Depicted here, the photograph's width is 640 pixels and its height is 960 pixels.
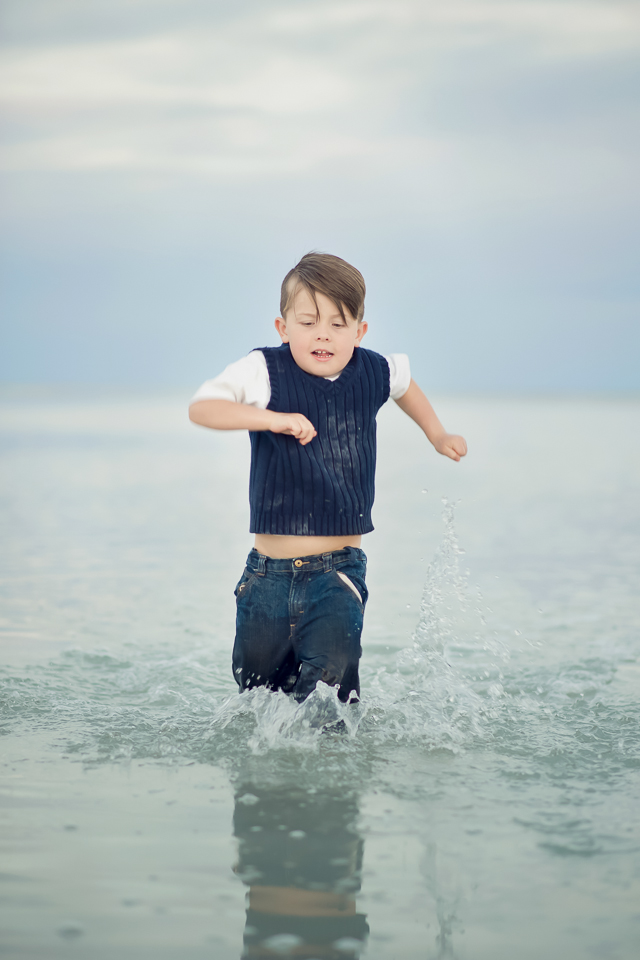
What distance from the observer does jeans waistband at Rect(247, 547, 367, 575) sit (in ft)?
9.23

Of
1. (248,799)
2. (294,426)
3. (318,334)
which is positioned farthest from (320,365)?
(248,799)

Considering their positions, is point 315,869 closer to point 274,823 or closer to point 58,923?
point 274,823

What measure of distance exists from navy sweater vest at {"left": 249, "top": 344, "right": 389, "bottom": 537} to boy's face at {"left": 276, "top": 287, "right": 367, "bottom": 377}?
41mm

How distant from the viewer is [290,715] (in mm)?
2797

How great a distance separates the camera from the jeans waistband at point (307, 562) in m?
2.81

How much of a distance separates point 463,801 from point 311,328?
1312mm

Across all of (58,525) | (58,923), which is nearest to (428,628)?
(58,923)

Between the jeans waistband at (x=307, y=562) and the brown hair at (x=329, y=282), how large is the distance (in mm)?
663

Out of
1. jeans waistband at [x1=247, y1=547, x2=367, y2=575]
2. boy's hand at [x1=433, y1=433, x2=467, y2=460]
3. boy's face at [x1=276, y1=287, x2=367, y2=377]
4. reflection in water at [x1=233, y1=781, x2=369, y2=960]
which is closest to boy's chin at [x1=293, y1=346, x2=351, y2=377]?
boy's face at [x1=276, y1=287, x2=367, y2=377]

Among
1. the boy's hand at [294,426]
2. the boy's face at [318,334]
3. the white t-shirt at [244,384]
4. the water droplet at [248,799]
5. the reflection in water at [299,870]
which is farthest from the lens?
the boy's face at [318,334]

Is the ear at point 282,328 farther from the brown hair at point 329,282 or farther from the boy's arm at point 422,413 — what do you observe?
the boy's arm at point 422,413

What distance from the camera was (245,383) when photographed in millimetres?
2820

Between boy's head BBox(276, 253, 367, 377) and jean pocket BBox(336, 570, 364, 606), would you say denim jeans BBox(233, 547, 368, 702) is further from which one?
boy's head BBox(276, 253, 367, 377)

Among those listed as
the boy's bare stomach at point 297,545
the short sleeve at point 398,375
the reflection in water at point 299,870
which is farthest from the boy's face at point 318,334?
the reflection in water at point 299,870
